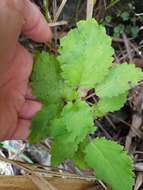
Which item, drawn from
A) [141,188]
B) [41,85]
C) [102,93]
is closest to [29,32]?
[41,85]

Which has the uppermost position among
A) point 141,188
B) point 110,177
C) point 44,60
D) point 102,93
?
point 44,60

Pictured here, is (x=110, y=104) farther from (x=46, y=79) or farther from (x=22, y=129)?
(x=22, y=129)

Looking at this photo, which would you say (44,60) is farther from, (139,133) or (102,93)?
(139,133)

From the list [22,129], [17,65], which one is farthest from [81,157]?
[17,65]

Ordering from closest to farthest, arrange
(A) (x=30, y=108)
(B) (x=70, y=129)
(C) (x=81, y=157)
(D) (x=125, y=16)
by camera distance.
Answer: (B) (x=70, y=129)
(C) (x=81, y=157)
(A) (x=30, y=108)
(D) (x=125, y=16)

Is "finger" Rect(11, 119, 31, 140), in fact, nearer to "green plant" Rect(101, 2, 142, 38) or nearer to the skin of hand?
the skin of hand

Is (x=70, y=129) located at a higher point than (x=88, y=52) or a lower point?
lower
